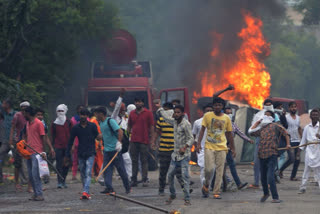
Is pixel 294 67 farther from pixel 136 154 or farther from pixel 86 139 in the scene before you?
pixel 86 139

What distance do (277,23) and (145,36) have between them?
894 inches

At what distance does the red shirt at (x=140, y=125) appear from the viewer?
1327 centimetres

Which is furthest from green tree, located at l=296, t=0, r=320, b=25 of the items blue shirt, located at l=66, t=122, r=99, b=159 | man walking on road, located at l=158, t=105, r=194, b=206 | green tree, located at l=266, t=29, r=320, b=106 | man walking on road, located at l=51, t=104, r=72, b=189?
man walking on road, located at l=158, t=105, r=194, b=206

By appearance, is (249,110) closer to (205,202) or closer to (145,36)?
(205,202)

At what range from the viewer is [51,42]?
21.9 meters

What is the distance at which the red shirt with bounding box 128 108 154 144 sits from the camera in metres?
13.3

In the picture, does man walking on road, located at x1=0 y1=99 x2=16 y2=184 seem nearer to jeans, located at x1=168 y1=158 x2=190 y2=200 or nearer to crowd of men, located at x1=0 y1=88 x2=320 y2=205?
crowd of men, located at x1=0 y1=88 x2=320 y2=205

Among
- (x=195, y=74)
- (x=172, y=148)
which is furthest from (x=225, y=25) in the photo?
(x=172, y=148)

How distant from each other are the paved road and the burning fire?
16628 millimetres

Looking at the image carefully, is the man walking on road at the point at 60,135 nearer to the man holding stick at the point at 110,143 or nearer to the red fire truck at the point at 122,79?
the man holding stick at the point at 110,143

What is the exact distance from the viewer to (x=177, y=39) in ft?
119

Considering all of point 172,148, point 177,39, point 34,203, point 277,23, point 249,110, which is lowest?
point 34,203

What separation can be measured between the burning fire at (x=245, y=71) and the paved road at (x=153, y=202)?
16.6m

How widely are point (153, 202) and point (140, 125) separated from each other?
122 inches
